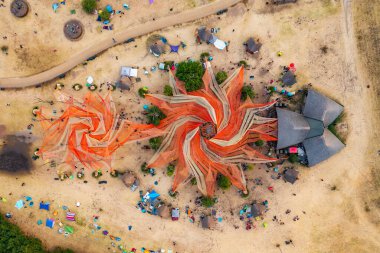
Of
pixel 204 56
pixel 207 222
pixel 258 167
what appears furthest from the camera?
pixel 258 167

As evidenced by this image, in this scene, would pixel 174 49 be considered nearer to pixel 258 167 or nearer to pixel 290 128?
pixel 290 128

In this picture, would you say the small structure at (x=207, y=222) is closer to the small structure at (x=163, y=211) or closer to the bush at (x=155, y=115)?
the small structure at (x=163, y=211)

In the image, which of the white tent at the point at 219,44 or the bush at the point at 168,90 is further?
the white tent at the point at 219,44

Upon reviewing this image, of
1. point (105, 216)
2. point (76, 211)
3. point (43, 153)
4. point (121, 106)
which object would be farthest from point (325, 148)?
point (43, 153)

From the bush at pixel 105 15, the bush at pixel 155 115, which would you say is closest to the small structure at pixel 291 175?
the bush at pixel 155 115

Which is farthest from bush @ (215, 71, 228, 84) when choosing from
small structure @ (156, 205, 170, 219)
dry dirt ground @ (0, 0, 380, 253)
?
small structure @ (156, 205, 170, 219)

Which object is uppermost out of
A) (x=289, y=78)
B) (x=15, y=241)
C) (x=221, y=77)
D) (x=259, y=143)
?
(x=221, y=77)

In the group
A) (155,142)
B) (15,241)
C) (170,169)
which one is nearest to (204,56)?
(155,142)
